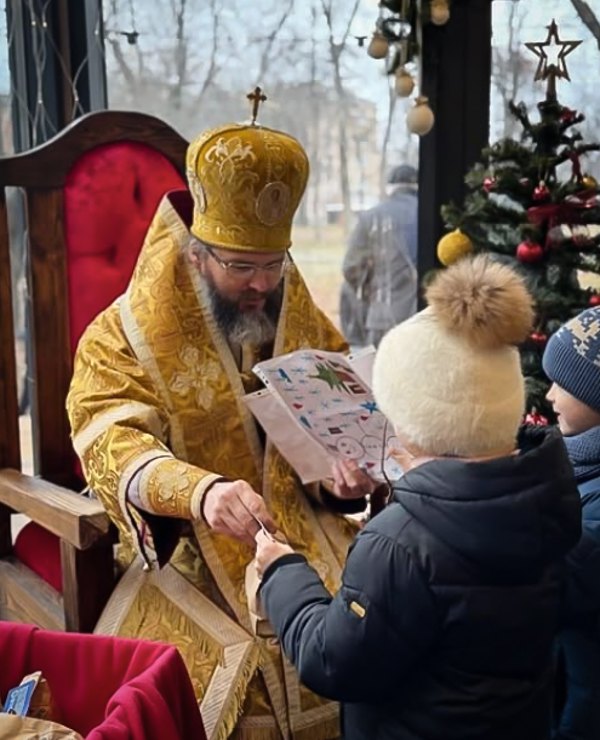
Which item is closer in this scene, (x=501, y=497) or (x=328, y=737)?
(x=501, y=497)

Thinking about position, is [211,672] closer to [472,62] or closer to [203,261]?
[203,261]

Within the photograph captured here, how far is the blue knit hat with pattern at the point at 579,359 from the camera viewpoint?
1493 mm

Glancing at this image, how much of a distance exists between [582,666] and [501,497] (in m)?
0.57

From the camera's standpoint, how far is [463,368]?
112 centimetres

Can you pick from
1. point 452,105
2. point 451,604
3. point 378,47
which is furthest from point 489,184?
point 451,604

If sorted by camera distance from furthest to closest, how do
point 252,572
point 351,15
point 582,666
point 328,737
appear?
1. point 351,15
2. point 328,737
3. point 582,666
4. point 252,572

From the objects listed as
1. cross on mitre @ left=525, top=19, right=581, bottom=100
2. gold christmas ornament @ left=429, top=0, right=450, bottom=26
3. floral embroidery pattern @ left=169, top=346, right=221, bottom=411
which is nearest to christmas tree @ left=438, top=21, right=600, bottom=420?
cross on mitre @ left=525, top=19, right=581, bottom=100

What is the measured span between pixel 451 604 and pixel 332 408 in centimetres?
58

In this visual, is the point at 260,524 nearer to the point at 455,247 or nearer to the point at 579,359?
the point at 579,359

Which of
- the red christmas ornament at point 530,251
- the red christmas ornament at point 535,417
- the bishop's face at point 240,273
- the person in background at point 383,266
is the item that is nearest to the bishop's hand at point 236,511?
the bishop's face at point 240,273

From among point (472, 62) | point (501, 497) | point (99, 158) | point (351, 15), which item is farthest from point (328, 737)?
point (351, 15)

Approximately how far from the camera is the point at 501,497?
1.12 m

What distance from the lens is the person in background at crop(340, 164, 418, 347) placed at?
9.60ft

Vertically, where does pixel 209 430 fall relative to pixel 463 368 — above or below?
below
